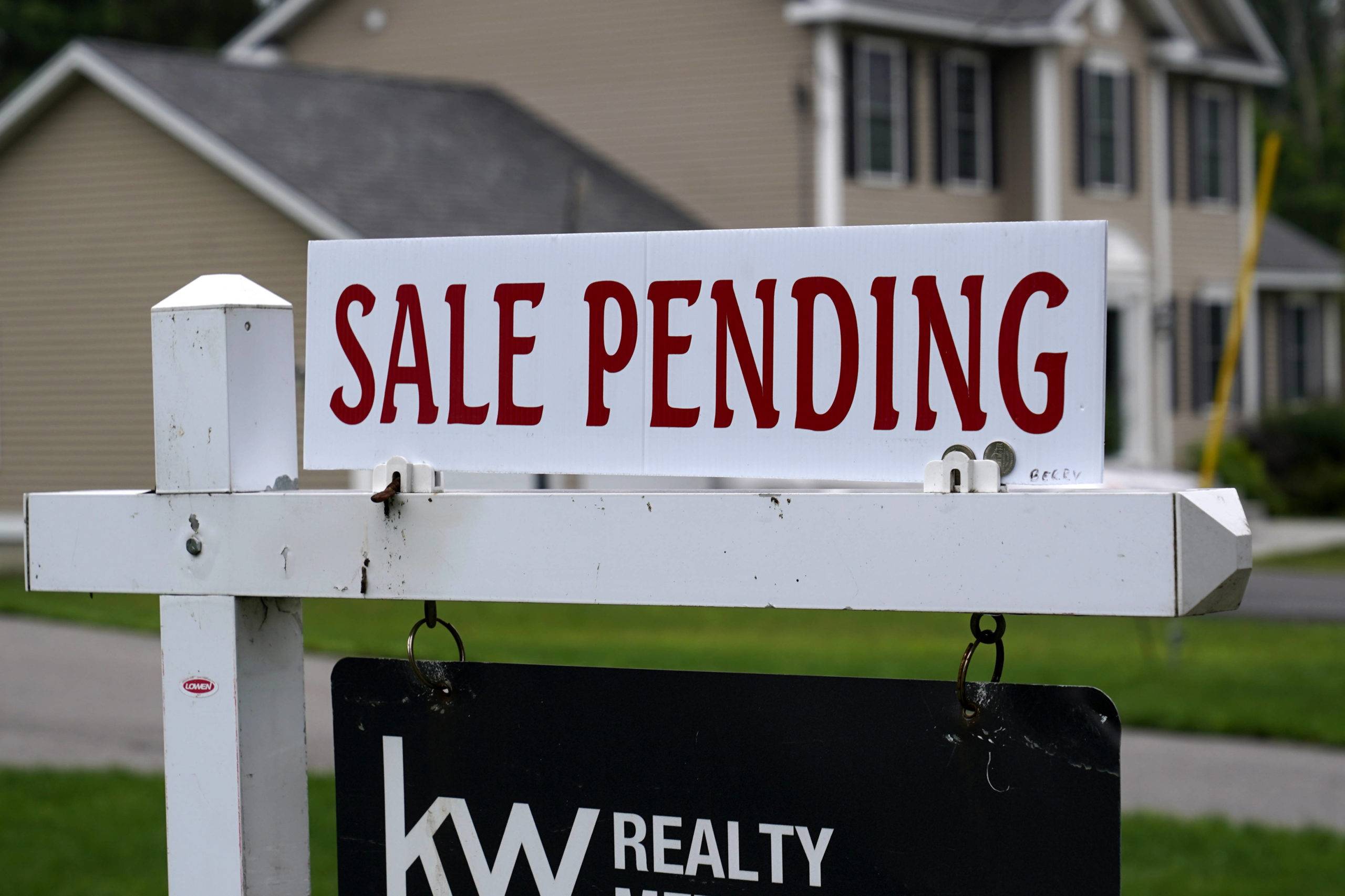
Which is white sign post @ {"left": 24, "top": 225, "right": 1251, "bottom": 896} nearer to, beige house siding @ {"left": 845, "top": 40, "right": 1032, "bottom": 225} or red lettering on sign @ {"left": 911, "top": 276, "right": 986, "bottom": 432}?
red lettering on sign @ {"left": 911, "top": 276, "right": 986, "bottom": 432}

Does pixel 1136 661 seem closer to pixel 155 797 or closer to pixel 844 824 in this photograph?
pixel 155 797

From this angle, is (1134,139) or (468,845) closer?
(468,845)

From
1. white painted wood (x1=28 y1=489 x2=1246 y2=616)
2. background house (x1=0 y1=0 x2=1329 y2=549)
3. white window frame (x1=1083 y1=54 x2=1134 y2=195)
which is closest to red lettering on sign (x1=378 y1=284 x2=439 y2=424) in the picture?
white painted wood (x1=28 y1=489 x2=1246 y2=616)

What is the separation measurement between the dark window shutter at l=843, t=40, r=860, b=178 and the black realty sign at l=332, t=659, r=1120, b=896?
20198 mm

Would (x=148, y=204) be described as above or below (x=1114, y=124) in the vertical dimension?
below

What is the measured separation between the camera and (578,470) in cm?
186

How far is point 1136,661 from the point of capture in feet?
38.5

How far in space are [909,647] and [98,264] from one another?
38.5 ft

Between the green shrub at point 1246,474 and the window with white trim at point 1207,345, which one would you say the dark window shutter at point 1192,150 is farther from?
the green shrub at point 1246,474

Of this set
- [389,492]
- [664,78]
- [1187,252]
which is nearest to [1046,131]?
[1187,252]

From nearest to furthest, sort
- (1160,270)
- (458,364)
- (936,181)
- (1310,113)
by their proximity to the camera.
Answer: (458,364)
(936,181)
(1160,270)
(1310,113)

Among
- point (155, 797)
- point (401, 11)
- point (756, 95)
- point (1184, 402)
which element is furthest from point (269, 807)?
point (1184, 402)

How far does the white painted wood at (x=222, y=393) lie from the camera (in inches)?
76.8

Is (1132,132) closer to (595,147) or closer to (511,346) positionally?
(595,147)
